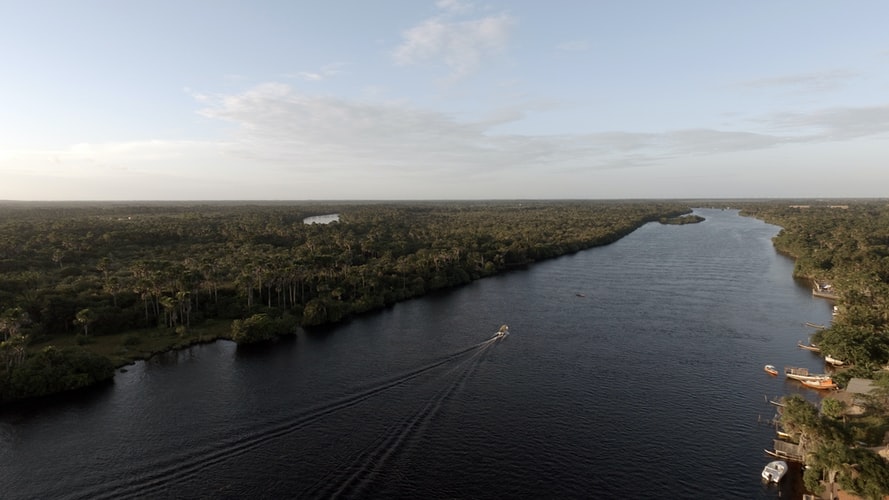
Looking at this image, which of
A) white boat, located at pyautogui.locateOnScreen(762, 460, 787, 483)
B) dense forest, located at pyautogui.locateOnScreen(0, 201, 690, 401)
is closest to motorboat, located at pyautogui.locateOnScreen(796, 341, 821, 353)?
white boat, located at pyautogui.locateOnScreen(762, 460, 787, 483)

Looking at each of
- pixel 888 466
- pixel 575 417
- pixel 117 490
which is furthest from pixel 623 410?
pixel 117 490

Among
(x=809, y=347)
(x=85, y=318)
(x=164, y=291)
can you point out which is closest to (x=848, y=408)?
(x=809, y=347)

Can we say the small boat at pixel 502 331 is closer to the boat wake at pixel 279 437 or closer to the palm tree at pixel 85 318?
the boat wake at pixel 279 437

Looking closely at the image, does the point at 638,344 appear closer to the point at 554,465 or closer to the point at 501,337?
the point at 501,337

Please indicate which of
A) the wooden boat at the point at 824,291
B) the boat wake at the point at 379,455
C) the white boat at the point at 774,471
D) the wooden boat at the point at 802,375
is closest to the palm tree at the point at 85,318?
the boat wake at the point at 379,455

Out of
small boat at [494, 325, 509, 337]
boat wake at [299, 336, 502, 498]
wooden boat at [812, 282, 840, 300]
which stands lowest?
boat wake at [299, 336, 502, 498]

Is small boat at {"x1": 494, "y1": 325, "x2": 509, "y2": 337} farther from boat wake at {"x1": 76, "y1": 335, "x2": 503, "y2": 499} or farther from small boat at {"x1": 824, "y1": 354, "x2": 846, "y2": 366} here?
small boat at {"x1": 824, "y1": 354, "x2": 846, "y2": 366}

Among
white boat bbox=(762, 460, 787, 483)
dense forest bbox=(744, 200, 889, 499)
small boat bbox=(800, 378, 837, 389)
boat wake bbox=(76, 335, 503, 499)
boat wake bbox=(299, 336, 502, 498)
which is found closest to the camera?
dense forest bbox=(744, 200, 889, 499)
